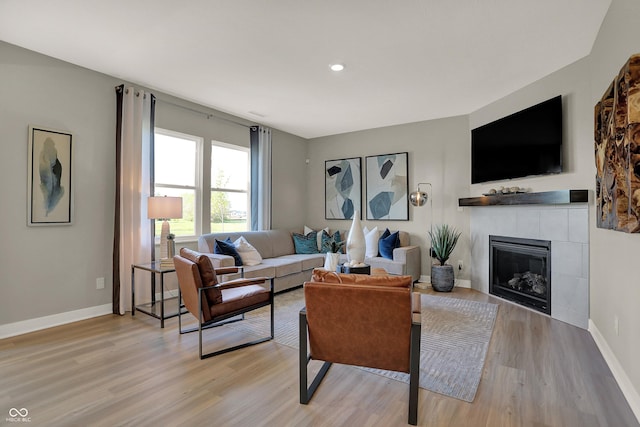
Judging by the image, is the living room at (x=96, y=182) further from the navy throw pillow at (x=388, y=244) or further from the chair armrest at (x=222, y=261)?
the navy throw pillow at (x=388, y=244)

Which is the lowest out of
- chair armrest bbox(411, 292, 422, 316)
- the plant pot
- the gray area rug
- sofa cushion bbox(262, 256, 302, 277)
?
the gray area rug

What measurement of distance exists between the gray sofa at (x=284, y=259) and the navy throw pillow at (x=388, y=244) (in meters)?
0.11

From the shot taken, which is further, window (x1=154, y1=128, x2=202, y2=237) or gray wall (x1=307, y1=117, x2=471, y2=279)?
gray wall (x1=307, y1=117, x2=471, y2=279)

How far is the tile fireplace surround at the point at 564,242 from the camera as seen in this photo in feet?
11.2

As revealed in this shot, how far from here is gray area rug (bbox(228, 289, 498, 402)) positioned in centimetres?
235

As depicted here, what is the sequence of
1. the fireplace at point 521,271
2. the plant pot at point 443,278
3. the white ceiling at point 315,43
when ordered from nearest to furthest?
the white ceiling at point 315,43
the fireplace at point 521,271
the plant pot at point 443,278

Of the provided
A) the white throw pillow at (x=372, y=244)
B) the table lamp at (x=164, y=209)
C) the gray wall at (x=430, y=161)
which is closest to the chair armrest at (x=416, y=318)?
the table lamp at (x=164, y=209)

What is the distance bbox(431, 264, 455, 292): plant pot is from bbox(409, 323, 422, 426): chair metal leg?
3.19 metres

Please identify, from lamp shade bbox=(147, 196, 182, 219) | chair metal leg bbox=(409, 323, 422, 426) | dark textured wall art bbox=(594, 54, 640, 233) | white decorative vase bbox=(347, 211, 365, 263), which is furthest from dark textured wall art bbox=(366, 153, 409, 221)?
chair metal leg bbox=(409, 323, 422, 426)

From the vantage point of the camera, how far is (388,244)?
523 centimetres

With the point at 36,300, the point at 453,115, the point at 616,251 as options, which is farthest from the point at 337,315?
the point at 453,115

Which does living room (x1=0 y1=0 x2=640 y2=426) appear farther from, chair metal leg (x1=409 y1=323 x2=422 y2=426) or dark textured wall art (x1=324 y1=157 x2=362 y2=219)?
dark textured wall art (x1=324 y1=157 x2=362 y2=219)

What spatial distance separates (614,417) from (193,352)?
2894 mm

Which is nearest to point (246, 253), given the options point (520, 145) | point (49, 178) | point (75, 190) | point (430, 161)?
point (75, 190)
